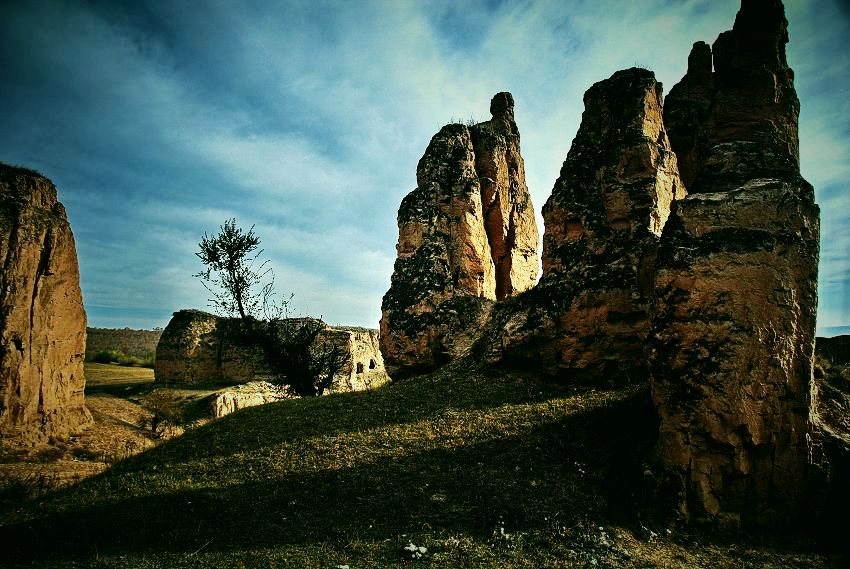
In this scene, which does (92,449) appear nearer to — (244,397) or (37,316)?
(37,316)

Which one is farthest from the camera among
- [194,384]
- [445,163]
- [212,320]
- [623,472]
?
[212,320]

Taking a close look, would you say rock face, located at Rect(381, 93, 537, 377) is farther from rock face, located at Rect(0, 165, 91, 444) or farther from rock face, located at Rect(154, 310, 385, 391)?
rock face, located at Rect(154, 310, 385, 391)

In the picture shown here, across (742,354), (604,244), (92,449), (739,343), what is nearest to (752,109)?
(604,244)

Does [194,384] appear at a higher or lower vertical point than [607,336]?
lower

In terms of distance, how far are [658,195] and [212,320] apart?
85.1 ft

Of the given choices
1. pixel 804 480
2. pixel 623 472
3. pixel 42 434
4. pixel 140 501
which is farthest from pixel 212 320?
pixel 804 480

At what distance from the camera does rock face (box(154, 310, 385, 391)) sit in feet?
84.5

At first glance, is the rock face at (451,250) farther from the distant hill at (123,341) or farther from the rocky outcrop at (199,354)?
the distant hill at (123,341)

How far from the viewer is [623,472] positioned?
6.81 metres

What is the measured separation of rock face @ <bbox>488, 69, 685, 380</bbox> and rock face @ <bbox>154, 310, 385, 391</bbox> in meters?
15.3

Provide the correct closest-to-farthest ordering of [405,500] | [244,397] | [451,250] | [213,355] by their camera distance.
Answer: [405,500] < [451,250] < [244,397] < [213,355]

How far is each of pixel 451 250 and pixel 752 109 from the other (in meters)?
9.13

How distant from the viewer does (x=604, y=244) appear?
11.1 m

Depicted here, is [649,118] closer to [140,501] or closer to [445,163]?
[445,163]
